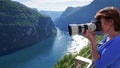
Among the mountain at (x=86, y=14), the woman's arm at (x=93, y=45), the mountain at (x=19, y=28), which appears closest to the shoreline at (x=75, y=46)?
the mountain at (x=19, y=28)

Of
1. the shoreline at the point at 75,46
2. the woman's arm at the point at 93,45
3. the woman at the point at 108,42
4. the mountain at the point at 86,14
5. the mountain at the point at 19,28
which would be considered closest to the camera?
the woman at the point at 108,42

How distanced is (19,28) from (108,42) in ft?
327

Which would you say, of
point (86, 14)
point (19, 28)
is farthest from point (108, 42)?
point (86, 14)

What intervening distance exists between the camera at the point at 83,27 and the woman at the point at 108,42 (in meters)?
0.03

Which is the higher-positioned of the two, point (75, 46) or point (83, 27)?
point (83, 27)

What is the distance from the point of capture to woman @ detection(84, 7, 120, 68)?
2.47 meters

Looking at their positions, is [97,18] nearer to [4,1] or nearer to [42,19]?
[4,1]

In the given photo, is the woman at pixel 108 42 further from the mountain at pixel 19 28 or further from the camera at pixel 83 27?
the mountain at pixel 19 28

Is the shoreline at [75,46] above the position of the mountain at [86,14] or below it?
above

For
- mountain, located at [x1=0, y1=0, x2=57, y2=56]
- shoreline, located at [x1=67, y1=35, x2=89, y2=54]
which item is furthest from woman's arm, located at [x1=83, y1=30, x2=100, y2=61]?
mountain, located at [x1=0, y1=0, x2=57, y2=56]

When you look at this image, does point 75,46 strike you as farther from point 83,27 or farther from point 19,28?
point 83,27

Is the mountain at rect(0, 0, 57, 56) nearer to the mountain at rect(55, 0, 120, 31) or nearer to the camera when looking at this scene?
the mountain at rect(55, 0, 120, 31)

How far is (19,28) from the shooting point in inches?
3986

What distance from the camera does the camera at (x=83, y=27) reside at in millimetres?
2533
